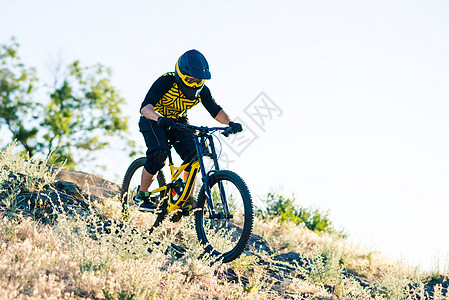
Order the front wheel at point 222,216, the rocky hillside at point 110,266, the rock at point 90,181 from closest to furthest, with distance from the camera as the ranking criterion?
the rocky hillside at point 110,266, the front wheel at point 222,216, the rock at point 90,181

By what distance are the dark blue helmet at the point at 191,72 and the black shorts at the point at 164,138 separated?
617mm

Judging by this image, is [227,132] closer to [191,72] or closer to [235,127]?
[235,127]

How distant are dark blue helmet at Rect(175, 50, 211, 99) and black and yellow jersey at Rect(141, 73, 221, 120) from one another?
152mm

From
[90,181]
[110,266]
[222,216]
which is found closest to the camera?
[110,266]

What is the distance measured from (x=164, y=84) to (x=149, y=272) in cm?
297

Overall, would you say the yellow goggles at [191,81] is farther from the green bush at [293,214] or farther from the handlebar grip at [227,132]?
the green bush at [293,214]

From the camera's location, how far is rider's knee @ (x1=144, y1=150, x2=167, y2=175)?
5844mm

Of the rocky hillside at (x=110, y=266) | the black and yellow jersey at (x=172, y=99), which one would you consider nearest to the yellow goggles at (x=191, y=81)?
the black and yellow jersey at (x=172, y=99)

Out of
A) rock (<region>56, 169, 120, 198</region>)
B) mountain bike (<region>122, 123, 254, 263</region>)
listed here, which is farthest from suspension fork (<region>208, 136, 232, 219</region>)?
rock (<region>56, 169, 120, 198</region>)

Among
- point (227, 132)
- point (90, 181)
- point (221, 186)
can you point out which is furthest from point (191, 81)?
point (90, 181)

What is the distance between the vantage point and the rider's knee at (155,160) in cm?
584

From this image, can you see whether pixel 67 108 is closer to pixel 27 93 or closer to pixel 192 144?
pixel 27 93

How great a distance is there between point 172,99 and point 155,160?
0.88 m

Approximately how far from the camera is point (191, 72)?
548 centimetres
